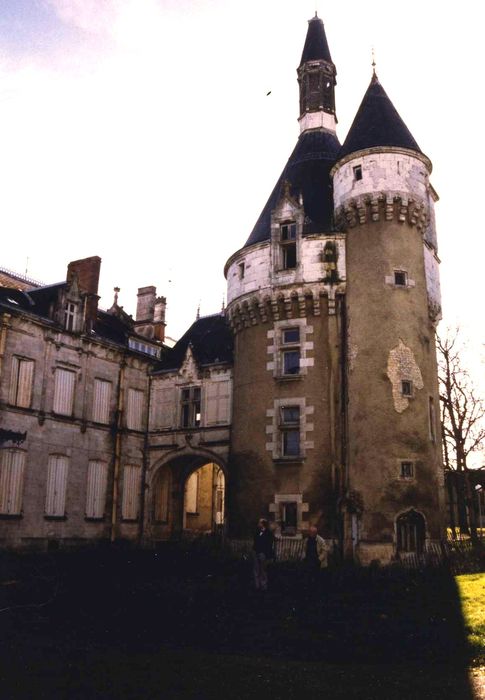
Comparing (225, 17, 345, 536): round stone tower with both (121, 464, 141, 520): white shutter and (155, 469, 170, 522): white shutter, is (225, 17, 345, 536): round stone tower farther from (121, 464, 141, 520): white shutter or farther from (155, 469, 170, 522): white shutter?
(155, 469, 170, 522): white shutter

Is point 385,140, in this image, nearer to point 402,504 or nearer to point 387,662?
point 402,504

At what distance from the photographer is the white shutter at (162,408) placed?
32688mm

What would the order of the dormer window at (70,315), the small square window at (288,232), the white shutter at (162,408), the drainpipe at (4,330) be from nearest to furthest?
the drainpipe at (4,330), the small square window at (288,232), the dormer window at (70,315), the white shutter at (162,408)

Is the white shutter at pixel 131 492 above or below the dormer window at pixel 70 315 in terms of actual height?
below

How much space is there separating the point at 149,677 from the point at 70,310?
77.2ft

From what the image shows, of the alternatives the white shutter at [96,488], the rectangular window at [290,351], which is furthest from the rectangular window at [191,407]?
the rectangular window at [290,351]

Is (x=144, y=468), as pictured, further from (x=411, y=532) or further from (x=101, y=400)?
(x=411, y=532)

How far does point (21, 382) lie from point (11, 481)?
405 cm

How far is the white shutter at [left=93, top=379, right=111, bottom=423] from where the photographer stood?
101ft

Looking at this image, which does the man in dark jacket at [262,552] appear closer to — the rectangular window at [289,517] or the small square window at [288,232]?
the rectangular window at [289,517]

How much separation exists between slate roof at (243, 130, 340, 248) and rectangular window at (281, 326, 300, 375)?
4446mm

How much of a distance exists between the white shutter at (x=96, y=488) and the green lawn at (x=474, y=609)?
16673mm

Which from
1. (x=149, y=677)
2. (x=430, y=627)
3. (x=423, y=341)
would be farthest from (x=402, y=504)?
(x=149, y=677)

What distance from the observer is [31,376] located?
2791 centimetres
